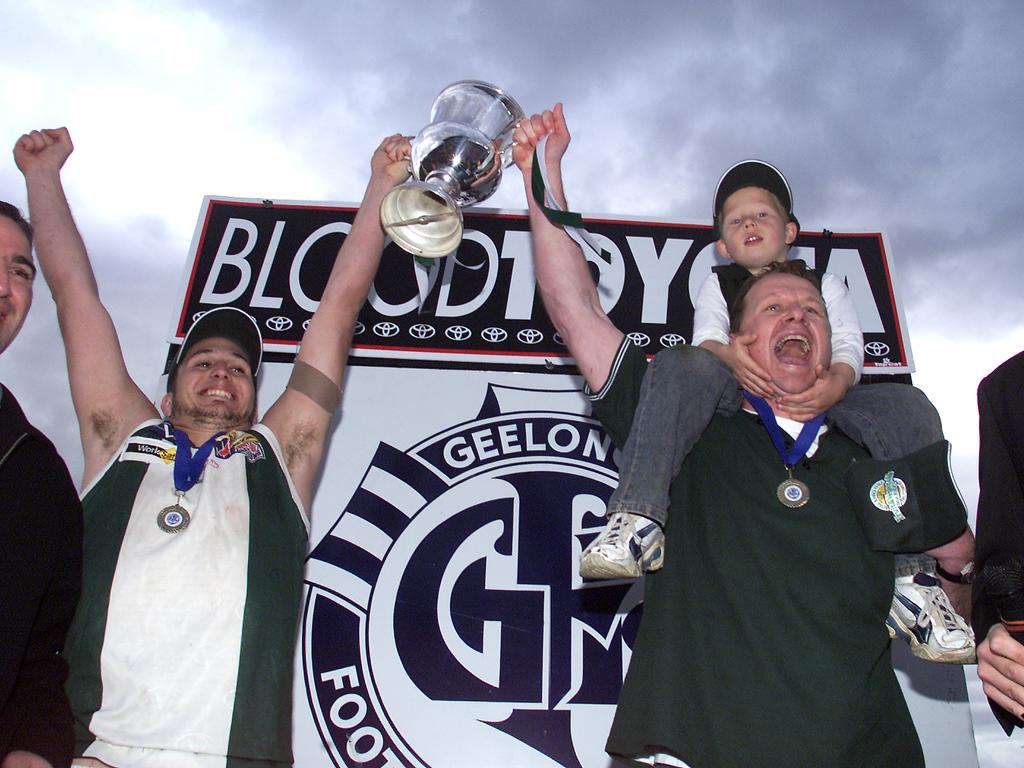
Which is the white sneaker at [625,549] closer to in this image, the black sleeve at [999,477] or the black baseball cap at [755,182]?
the black sleeve at [999,477]

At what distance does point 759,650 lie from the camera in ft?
5.65

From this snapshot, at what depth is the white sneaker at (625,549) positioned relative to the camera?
5.70 ft

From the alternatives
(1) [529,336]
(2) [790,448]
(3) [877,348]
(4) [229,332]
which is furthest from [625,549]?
(3) [877,348]

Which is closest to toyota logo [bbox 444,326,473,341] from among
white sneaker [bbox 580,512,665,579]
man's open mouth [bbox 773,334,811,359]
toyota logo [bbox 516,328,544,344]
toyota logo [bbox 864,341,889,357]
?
toyota logo [bbox 516,328,544,344]

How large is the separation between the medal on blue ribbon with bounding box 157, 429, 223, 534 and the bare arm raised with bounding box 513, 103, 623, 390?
2.93 feet

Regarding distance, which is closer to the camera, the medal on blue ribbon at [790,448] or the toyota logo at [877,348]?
the medal on blue ribbon at [790,448]

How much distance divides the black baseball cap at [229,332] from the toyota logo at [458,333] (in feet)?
2.90

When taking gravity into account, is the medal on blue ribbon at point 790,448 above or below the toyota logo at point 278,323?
below

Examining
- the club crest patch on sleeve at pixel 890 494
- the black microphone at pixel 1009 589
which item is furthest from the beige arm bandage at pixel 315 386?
the black microphone at pixel 1009 589

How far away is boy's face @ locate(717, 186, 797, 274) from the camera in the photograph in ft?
8.26

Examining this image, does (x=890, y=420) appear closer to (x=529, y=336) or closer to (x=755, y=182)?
(x=755, y=182)

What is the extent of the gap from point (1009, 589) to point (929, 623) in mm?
577

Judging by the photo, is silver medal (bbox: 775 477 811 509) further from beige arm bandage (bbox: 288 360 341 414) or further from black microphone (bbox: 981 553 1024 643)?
beige arm bandage (bbox: 288 360 341 414)

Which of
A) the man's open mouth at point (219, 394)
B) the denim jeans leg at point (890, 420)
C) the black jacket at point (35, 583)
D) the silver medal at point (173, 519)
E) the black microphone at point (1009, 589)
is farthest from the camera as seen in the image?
the man's open mouth at point (219, 394)
